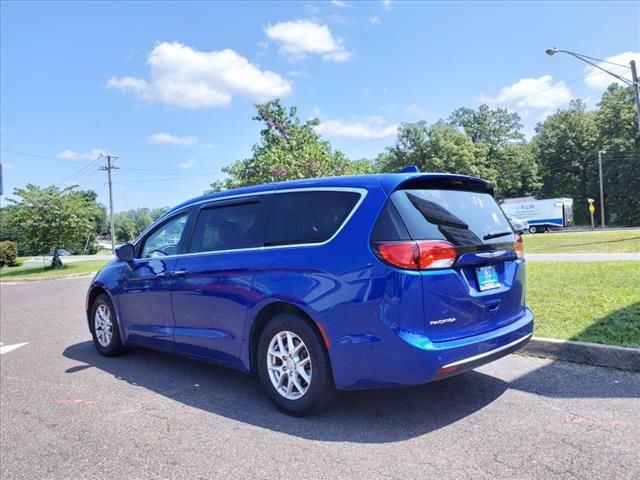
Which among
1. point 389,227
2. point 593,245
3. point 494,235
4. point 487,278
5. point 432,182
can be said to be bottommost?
point 593,245

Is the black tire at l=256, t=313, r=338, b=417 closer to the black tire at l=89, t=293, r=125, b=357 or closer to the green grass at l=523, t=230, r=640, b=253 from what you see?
the black tire at l=89, t=293, r=125, b=357

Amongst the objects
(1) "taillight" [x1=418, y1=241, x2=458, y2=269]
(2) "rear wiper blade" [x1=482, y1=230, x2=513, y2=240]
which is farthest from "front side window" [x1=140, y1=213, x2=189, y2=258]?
(2) "rear wiper blade" [x1=482, y1=230, x2=513, y2=240]

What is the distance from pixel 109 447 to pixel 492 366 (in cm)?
350

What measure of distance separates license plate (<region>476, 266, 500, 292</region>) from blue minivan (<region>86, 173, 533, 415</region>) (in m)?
0.01

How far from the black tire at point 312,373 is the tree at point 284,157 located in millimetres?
21103

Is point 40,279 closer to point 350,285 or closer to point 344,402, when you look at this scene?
point 344,402

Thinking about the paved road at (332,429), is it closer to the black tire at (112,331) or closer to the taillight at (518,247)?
the black tire at (112,331)

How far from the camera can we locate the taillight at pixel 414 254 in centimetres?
333

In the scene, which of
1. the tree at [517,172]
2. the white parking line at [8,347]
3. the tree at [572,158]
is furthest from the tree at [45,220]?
the tree at [572,158]

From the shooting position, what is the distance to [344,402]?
4074mm

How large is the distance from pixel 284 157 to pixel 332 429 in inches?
911

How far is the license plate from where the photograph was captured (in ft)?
12.0

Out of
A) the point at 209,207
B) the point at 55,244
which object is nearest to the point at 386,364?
the point at 209,207

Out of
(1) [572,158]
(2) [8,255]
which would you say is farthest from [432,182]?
(1) [572,158]
